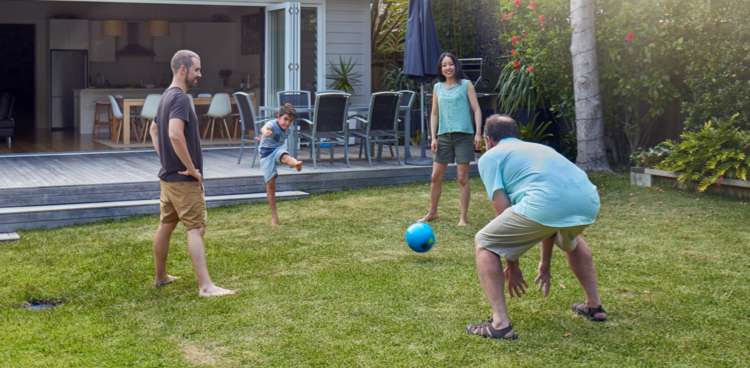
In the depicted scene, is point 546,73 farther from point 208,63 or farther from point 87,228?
point 208,63

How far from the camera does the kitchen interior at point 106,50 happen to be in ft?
45.9

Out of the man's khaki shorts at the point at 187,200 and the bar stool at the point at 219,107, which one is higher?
the bar stool at the point at 219,107

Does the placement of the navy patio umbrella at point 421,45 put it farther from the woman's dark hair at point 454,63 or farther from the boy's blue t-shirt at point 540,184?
the boy's blue t-shirt at point 540,184

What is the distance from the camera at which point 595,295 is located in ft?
11.3

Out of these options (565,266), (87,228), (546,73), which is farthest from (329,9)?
(565,266)

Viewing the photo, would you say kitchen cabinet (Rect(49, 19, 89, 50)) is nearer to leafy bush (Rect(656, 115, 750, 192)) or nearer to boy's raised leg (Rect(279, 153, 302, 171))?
boy's raised leg (Rect(279, 153, 302, 171))

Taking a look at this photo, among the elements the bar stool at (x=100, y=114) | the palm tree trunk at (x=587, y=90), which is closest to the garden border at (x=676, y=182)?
the palm tree trunk at (x=587, y=90)

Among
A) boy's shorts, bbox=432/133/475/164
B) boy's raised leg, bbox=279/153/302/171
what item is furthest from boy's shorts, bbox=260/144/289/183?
boy's shorts, bbox=432/133/475/164

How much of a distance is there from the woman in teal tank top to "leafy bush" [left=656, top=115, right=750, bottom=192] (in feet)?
8.62

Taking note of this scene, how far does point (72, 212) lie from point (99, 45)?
9435mm

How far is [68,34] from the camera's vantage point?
554 inches

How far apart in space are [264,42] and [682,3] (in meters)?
5.96

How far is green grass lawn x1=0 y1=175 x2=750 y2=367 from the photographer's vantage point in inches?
120

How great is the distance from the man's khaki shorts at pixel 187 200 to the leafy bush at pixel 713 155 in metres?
5.01
